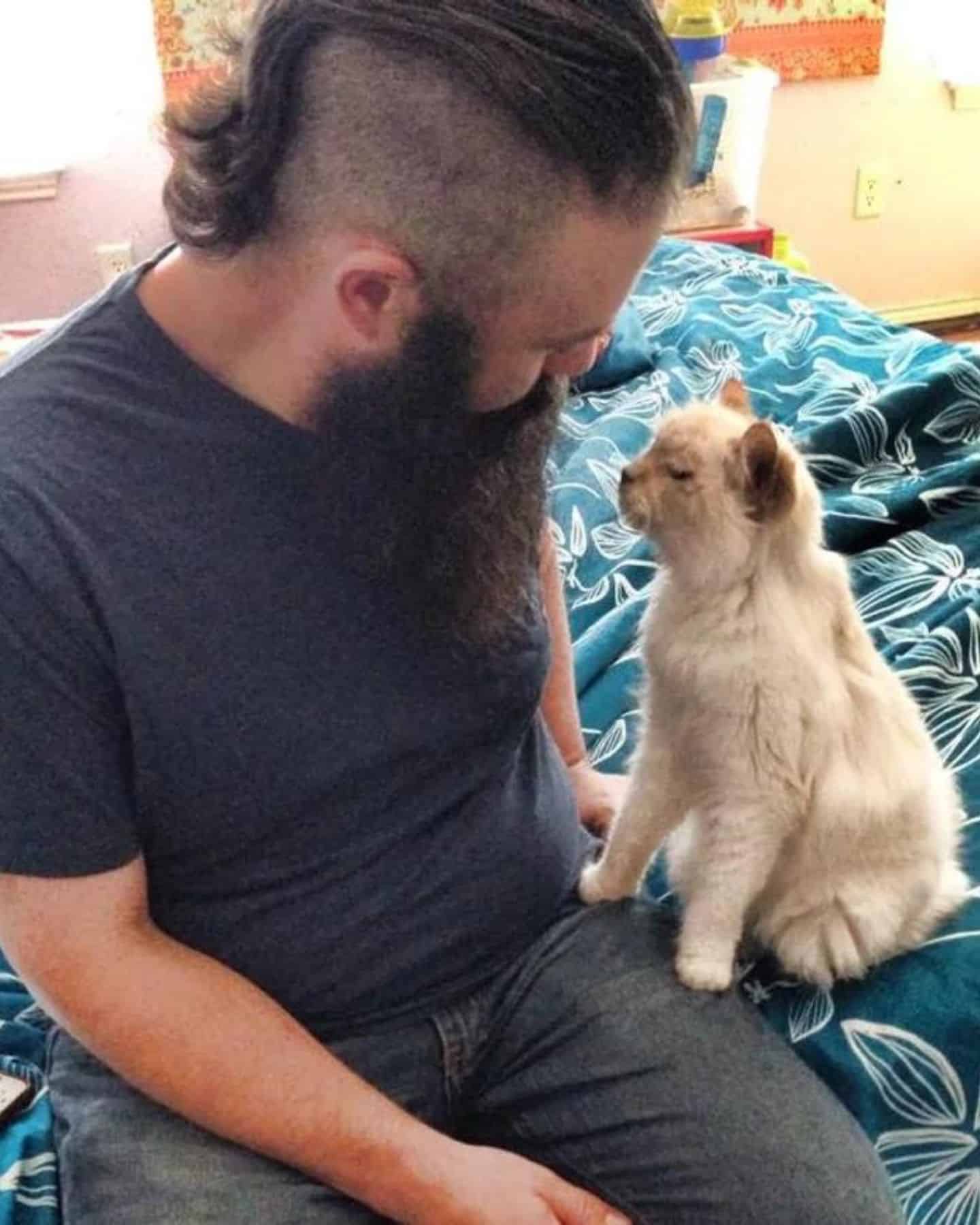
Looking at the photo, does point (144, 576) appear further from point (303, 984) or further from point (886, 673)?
point (886, 673)

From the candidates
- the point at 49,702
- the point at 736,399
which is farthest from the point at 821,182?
the point at 49,702

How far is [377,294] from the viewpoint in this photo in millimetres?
819

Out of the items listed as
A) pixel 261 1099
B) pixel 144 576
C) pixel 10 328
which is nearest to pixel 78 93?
pixel 10 328

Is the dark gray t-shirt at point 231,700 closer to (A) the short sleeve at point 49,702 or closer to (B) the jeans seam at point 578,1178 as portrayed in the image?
(A) the short sleeve at point 49,702

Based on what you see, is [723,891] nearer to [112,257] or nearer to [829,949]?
[829,949]

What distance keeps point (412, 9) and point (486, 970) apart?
2.16 ft

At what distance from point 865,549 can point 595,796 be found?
51 cm

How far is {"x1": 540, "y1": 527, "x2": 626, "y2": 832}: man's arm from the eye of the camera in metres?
1.19

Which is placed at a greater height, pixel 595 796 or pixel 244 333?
pixel 244 333

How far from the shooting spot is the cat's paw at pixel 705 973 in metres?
1.00

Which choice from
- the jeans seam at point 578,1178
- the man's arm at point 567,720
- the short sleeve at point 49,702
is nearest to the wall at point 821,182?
the man's arm at point 567,720

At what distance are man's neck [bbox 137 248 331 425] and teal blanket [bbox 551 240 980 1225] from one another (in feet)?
1.89

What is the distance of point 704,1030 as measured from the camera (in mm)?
969

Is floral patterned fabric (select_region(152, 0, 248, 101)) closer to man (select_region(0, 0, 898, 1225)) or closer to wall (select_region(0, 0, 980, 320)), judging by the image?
wall (select_region(0, 0, 980, 320))
